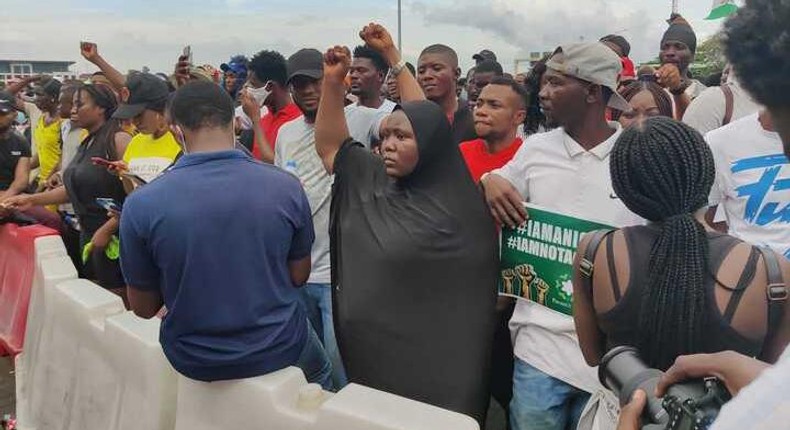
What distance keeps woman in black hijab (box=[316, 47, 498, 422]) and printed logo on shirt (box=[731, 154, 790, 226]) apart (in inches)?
39.0

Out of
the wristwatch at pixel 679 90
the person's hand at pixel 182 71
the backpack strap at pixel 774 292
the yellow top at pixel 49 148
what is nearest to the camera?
the backpack strap at pixel 774 292

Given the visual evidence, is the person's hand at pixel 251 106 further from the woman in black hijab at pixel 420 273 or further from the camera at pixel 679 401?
the camera at pixel 679 401

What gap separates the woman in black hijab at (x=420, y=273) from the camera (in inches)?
99.0

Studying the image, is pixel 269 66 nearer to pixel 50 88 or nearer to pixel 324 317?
pixel 324 317

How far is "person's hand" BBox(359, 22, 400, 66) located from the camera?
3.27 meters

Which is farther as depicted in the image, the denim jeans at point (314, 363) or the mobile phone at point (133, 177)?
the mobile phone at point (133, 177)

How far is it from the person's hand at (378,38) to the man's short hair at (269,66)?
1976mm

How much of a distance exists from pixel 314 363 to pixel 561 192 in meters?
1.26

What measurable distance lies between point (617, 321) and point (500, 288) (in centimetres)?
89

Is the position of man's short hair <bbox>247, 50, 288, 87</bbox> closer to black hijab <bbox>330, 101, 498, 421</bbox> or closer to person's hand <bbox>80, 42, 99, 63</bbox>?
person's hand <bbox>80, 42, 99, 63</bbox>

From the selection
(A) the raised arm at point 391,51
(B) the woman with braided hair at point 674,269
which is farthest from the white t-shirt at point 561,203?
(A) the raised arm at point 391,51

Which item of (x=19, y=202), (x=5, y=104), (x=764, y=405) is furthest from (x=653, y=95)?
(x=5, y=104)

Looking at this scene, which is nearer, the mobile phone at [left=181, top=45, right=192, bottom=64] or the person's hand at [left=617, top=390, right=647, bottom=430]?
the person's hand at [left=617, top=390, right=647, bottom=430]

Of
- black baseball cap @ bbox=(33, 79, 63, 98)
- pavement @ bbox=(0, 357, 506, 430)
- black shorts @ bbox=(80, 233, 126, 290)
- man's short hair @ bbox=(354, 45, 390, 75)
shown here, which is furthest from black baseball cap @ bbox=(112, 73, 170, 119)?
black baseball cap @ bbox=(33, 79, 63, 98)
